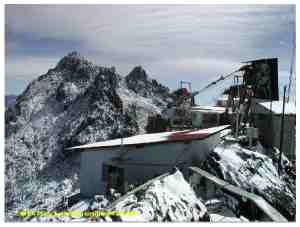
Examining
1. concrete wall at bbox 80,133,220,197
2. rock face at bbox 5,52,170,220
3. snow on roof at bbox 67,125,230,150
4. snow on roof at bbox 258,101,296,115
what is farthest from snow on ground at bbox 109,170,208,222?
rock face at bbox 5,52,170,220

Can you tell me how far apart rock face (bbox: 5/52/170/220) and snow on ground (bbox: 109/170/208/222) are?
2227 centimetres

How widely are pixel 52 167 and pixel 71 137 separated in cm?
406

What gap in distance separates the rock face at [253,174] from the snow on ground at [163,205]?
3033mm

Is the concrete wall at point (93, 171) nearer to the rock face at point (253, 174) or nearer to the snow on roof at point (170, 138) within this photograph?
the snow on roof at point (170, 138)

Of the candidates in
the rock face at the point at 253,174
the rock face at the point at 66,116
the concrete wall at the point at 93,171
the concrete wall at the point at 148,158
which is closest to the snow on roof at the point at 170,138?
the concrete wall at the point at 148,158

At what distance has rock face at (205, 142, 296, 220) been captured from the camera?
12571 mm

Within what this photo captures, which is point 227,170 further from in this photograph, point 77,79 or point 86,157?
point 77,79

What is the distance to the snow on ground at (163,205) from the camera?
9.56m

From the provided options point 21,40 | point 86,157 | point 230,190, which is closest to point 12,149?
point 86,157

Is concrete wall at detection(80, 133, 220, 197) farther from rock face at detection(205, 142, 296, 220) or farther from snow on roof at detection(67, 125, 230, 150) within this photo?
rock face at detection(205, 142, 296, 220)

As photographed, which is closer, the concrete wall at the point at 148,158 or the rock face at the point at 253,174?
the rock face at the point at 253,174

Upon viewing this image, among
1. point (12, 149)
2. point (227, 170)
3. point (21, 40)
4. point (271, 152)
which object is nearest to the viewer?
point (21, 40)

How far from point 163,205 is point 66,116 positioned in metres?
33.4
